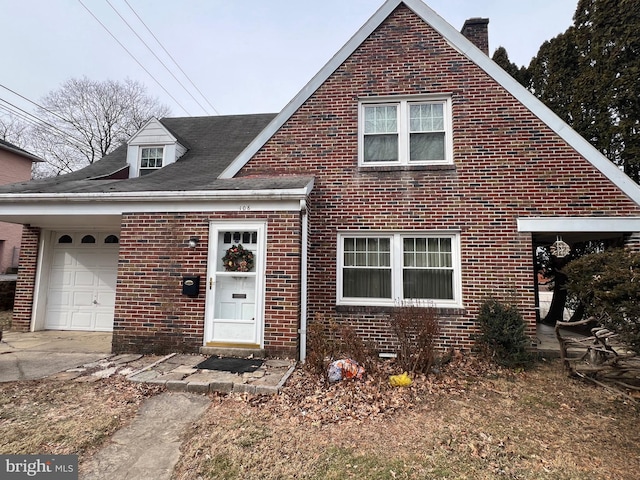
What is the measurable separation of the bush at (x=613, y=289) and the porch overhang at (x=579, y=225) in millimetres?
1533

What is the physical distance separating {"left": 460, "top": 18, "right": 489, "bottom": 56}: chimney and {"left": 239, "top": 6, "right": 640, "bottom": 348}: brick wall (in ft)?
5.36

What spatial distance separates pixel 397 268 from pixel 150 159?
8.31m

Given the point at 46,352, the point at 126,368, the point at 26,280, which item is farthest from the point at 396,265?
the point at 26,280

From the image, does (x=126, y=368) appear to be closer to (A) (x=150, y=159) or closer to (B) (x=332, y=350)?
(B) (x=332, y=350)

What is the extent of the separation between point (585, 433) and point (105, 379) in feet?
21.0

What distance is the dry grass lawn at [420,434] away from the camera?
3.10 meters

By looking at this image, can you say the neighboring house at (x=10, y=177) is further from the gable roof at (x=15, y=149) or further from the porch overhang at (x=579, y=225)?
the porch overhang at (x=579, y=225)

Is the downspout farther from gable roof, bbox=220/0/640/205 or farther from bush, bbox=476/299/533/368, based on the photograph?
bush, bbox=476/299/533/368

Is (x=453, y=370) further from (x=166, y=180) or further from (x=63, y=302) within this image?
(x=63, y=302)

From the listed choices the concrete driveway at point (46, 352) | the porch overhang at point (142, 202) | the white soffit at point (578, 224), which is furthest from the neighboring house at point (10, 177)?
the white soffit at point (578, 224)

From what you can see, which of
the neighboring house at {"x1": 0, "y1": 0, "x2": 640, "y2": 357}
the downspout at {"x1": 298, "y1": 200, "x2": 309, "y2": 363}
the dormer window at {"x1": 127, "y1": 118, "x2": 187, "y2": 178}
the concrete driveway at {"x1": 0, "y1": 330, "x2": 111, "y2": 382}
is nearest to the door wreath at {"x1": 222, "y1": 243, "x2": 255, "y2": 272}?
the neighboring house at {"x1": 0, "y1": 0, "x2": 640, "y2": 357}

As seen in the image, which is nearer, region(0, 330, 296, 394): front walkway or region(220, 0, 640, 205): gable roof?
region(0, 330, 296, 394): front walkway

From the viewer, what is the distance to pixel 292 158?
743 centimetres

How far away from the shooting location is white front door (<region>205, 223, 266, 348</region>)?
625 cm
